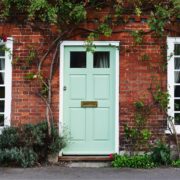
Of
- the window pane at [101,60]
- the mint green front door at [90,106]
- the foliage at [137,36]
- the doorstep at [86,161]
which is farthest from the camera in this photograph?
the window pane at [101,60]

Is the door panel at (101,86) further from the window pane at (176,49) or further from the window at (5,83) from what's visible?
the window at (5,83)

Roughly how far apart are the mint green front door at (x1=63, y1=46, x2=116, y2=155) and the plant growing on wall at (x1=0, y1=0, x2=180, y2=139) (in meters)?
0.36

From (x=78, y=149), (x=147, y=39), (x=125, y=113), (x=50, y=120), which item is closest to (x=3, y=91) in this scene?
(x=50, y=120)

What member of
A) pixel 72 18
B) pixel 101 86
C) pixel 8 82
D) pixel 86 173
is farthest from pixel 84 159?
pixel 72 18

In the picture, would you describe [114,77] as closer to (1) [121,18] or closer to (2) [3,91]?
(1) [121,18]

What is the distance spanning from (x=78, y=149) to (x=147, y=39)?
2.78 m

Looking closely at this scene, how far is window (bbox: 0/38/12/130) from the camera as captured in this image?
9797 millimetres

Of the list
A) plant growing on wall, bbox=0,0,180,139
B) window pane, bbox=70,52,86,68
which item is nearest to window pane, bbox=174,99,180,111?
plant growing on wall, bbox=0,0,180,139

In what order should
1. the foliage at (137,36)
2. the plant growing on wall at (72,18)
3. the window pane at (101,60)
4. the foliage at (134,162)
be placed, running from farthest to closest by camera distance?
the window pane at (101,60)
the foliage at (137,36)
the plant growing on wall at (72,18)
the foliage at (134,162)

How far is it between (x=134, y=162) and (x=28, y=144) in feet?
7.03

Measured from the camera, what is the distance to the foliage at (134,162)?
363 inches

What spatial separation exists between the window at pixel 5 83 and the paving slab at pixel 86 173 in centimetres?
133

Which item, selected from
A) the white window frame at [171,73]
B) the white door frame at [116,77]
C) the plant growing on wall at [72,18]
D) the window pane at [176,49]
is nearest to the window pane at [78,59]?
the white door frame at [116,77]

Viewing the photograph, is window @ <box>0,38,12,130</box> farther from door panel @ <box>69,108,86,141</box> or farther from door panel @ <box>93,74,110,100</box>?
door panel @ <box>93,74,110,100</box>
